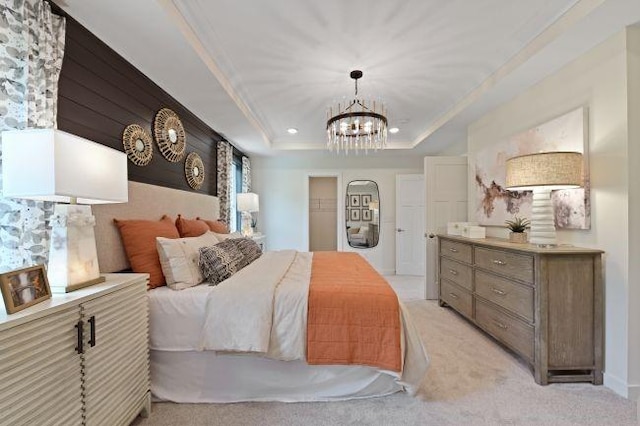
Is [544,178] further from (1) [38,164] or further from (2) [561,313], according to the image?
(1) [38,164]

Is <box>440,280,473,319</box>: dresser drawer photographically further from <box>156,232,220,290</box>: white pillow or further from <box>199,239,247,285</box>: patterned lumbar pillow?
<box>156,232,220,290</box>: white pillow

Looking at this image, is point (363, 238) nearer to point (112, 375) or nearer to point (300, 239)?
point (300, 239)

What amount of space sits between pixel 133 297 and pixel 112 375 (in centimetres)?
38

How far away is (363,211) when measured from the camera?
21.0ft

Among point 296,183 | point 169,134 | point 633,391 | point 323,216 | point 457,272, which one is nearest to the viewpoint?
point 633,391

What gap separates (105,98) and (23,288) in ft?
5.17

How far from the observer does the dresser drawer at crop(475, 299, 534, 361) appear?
2.25m

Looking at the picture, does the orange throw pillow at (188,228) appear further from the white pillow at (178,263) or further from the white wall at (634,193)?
the white wall at (634,193)

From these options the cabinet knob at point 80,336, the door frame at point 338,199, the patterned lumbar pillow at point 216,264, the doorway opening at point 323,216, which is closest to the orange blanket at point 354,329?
the patterned lumbar pillow at point 216,264

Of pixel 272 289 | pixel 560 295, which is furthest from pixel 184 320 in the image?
pixel 560 295

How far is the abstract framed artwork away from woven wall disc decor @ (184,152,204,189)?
350 cm

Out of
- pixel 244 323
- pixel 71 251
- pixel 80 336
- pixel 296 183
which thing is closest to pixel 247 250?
pixel 244 323

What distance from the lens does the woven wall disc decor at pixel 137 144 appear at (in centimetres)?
241

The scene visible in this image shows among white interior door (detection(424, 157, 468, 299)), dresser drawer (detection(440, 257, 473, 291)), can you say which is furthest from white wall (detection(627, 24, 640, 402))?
white interior door (detection(424, 157, 468, 299))
